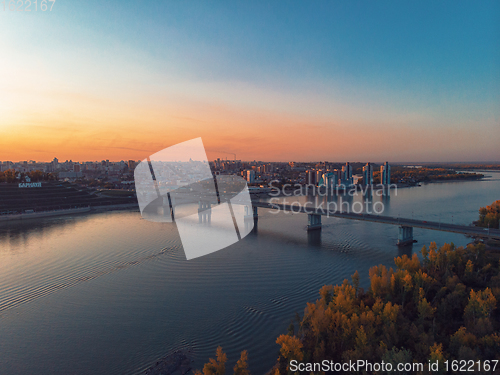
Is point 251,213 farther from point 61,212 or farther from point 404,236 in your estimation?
point 61,212

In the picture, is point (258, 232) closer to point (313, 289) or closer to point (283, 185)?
point (313, 289)

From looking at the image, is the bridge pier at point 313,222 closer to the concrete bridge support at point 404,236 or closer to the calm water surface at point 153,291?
the calm water surface at point 153,291

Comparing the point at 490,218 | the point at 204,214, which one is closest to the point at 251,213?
the point at 204,214

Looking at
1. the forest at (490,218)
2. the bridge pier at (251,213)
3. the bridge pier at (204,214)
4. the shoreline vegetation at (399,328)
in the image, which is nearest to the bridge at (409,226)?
the forest at (490,218)

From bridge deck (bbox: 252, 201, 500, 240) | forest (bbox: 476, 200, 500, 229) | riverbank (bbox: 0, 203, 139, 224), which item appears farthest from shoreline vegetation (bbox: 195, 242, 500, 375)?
riverbank (bbox: 0, 203, 139, 224)

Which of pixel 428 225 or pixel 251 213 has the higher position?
pixel 428 225

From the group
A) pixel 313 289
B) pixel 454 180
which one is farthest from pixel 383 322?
pixel 454 180

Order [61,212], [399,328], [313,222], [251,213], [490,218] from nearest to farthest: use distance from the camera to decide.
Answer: [399,328] → [490,218] → [313,222] → [251,213] → [61,212]

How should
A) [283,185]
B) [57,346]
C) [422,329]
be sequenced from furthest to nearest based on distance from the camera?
[283,185]
[57,346]
[422,329]
